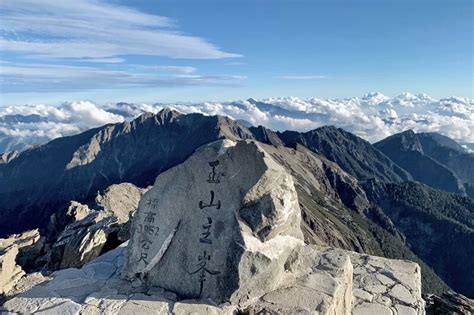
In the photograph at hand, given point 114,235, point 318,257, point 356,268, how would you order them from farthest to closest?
point 114,235
point 356,268
point 318,257

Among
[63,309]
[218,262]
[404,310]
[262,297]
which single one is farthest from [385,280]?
[63,309]

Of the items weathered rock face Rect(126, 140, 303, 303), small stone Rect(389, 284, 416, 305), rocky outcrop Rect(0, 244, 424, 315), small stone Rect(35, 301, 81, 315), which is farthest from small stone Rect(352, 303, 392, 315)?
small stone Rect(35, 301, 81, 315)

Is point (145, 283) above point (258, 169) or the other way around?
the other way around

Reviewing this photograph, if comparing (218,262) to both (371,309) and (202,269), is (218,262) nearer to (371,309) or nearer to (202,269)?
(202,269)

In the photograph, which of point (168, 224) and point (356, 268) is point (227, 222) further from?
point (356, 268)

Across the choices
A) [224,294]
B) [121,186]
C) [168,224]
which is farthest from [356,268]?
[121,186]
